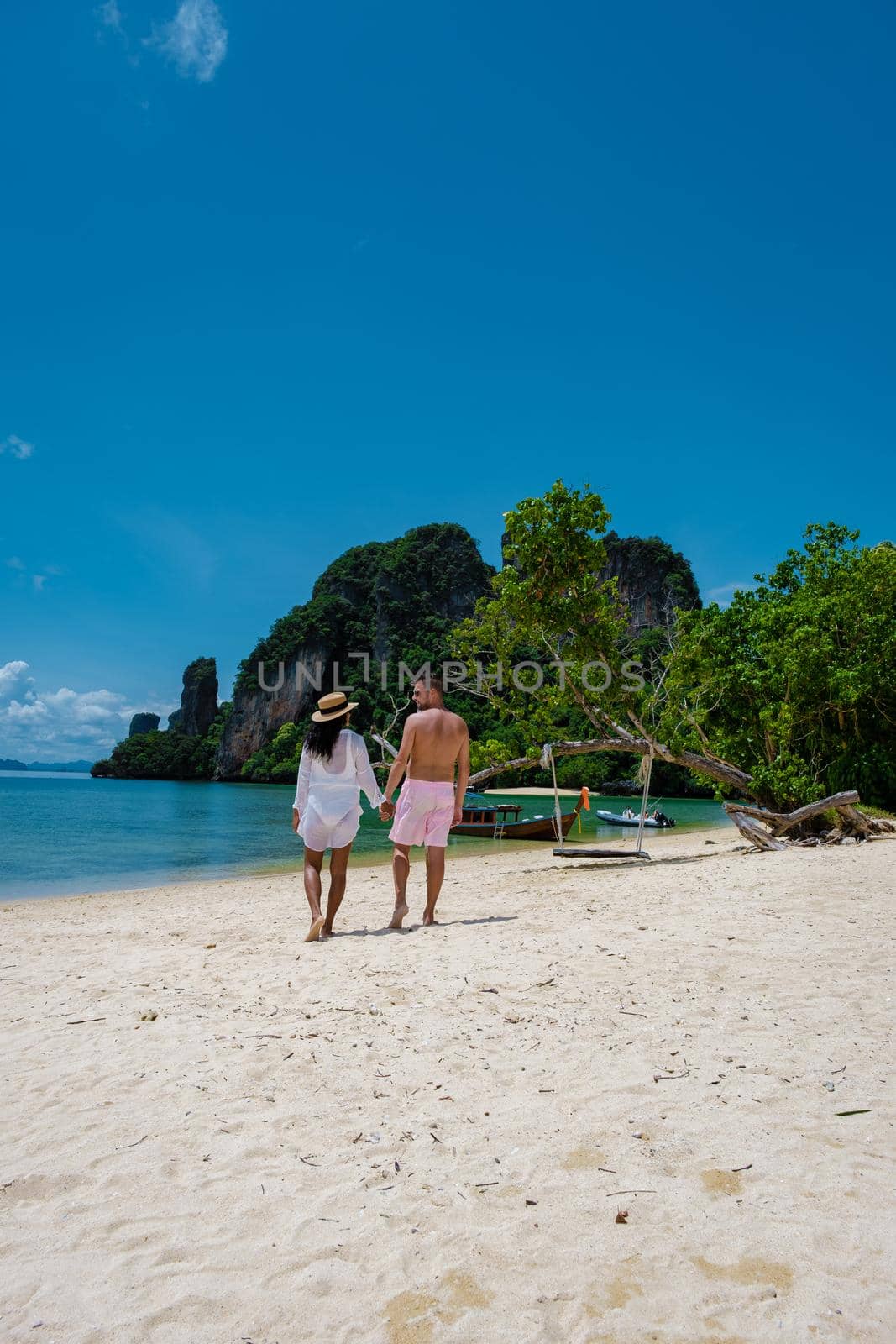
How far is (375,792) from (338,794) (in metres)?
0.28

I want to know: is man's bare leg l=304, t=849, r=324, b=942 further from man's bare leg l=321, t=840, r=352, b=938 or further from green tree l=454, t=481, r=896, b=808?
green tree l=454, t=481, r=896, b=808

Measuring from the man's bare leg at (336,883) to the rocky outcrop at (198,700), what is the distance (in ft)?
363

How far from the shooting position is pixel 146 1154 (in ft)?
8.46

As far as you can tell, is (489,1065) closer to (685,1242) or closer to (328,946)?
(685,1242)

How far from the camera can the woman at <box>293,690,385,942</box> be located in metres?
5.76

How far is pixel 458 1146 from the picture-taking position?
2.59 m

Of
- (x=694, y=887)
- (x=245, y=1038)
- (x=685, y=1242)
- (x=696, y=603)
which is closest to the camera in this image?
(x=685, y=1242)

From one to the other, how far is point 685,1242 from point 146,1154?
1.73 meters

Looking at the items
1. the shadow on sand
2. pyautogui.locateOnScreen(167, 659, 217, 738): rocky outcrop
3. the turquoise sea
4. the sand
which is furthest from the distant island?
the sand

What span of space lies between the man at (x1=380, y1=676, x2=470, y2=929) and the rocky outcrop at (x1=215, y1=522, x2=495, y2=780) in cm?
7867

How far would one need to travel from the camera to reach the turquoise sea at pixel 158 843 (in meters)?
15.8

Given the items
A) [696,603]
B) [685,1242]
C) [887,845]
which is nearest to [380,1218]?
[685,1242]

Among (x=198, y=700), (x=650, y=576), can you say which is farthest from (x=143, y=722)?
(x=650, y=576)

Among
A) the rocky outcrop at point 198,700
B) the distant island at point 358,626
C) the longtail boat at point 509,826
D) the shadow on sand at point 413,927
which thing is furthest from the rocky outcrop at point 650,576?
the shadow on sand at point 413,927
